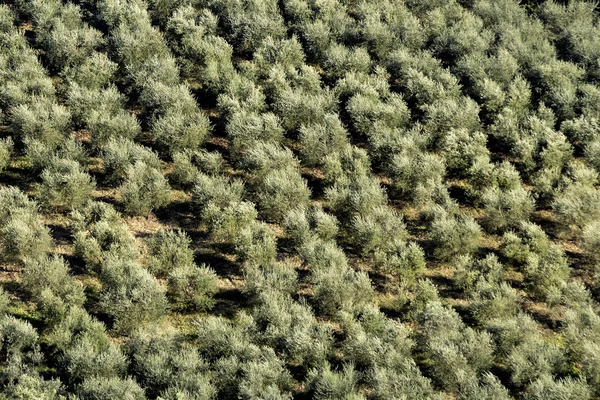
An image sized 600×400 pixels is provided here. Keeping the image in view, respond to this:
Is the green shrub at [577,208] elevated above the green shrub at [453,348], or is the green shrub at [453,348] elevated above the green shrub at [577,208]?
the green shrub at [577,208]

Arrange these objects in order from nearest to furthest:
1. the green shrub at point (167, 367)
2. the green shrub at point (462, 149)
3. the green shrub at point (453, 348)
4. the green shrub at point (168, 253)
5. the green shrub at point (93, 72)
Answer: the green shrub at point (167, 367)
the green shrub at point (453, 348)
the green shrub at point (168, 253)
the green shrub at point (462, 149)
the green shrub at point (93, 72)

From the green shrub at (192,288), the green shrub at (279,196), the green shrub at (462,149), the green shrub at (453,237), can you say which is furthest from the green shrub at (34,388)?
the green shrub at (462,149)

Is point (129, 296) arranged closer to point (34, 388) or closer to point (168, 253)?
point (168, 253)

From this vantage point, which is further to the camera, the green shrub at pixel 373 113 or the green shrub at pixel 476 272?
the green shrub at pixel 373 113

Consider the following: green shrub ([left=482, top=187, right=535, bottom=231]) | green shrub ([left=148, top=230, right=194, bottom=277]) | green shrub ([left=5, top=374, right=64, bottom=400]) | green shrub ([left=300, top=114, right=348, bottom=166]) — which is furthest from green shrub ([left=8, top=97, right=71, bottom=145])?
green shrub ([left=482, top=187, right=535, bottom=231])

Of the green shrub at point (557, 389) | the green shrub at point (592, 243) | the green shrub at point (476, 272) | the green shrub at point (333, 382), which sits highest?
the green shrub at point (592, 243)

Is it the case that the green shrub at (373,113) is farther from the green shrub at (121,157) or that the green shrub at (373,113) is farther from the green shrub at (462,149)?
the green shrub at (121,157)

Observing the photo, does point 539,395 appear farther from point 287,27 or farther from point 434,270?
point 287,27

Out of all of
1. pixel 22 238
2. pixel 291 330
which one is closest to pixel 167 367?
pixel 291 330

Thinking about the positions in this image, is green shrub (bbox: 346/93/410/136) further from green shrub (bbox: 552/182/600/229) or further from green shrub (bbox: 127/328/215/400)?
green shrub (bbox: 127/328/215/400)
